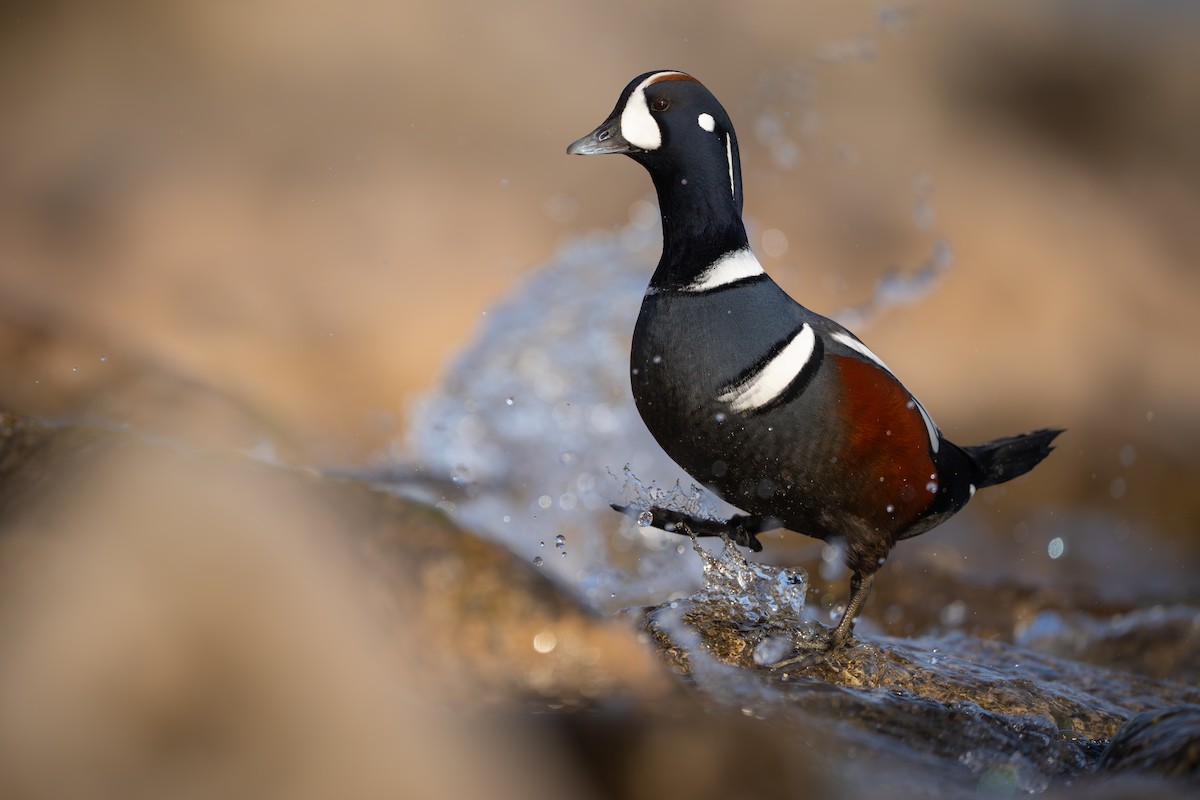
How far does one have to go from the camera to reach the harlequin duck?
2.96 meters

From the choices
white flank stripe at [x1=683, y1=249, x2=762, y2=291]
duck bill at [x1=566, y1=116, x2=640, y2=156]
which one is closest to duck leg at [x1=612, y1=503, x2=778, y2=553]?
white flank stripe at [x1=683, y1=249, x2=762, y2=291]

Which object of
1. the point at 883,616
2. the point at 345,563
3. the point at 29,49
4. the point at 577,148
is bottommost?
the point at 883,616

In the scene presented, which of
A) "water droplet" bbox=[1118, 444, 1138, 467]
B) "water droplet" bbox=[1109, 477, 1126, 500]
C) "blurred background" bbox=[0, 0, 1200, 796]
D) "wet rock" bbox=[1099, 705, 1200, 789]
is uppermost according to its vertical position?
"blurred background" bbox=[0, 0, 1200, 796]

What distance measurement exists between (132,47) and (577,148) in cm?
533

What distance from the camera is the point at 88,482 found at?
1.93 meters

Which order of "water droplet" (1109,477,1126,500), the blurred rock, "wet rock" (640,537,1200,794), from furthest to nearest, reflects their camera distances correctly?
"water droplet" (1109,477,1126,500) < "wet rock" (640,537,1200,794) < the blurred rock

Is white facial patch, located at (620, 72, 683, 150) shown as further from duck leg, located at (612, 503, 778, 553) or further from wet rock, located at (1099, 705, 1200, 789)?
wet rock, located at (1099, 705, 1200, 789)

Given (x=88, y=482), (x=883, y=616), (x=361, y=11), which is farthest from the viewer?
(x=361, y=11)

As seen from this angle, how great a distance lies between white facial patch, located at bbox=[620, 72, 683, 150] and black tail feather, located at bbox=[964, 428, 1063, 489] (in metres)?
1.51

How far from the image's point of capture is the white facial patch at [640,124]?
312cm

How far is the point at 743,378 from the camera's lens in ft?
9.70

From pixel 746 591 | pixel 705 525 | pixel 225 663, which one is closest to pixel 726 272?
pixel 705 525

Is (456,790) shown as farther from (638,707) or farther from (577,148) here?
(577,148)

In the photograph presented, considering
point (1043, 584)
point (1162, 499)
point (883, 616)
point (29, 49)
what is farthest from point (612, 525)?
point (29, 49)
